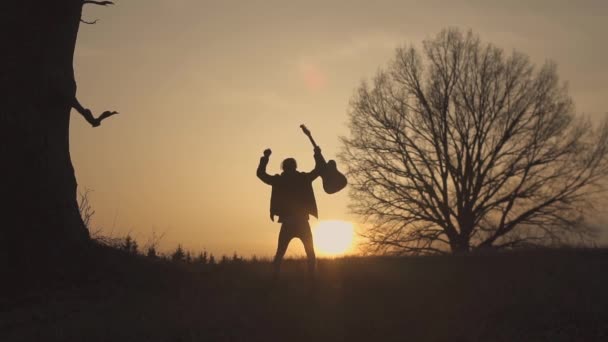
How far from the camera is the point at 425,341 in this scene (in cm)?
884

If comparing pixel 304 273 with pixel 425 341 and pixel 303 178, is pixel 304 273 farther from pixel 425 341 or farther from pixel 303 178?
pixel 425 341

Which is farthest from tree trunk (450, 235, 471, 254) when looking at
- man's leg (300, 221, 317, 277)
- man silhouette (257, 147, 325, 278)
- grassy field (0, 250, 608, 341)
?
man silhouette (257, 147, 325, 278)

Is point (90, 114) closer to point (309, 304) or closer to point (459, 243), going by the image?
point (309, 304)

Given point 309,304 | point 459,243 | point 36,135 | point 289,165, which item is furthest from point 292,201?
point 459,243

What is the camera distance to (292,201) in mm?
11461

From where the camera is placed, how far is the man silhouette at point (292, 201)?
37.7ft

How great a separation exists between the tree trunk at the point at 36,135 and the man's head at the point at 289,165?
3.77 m

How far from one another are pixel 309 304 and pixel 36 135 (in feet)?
18.0

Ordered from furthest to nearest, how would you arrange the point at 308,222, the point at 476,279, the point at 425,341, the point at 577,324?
the point at 476,279 → the point at 308,222 → the point at 577,324 → the point at 425,341

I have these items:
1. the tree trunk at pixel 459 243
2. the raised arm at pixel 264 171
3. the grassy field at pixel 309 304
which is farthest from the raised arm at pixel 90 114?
the tree trunk at pixel 459 243

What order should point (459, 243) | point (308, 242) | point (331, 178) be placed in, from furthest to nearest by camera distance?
1. point (459, 243)
2. point (331, 178)
3. point (308, 242)

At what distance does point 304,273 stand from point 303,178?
2398 millimetres

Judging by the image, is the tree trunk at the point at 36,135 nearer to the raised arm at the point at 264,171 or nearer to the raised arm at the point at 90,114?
the raised arm at the point at 90,114

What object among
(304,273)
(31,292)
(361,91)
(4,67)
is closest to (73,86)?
(4,67)
